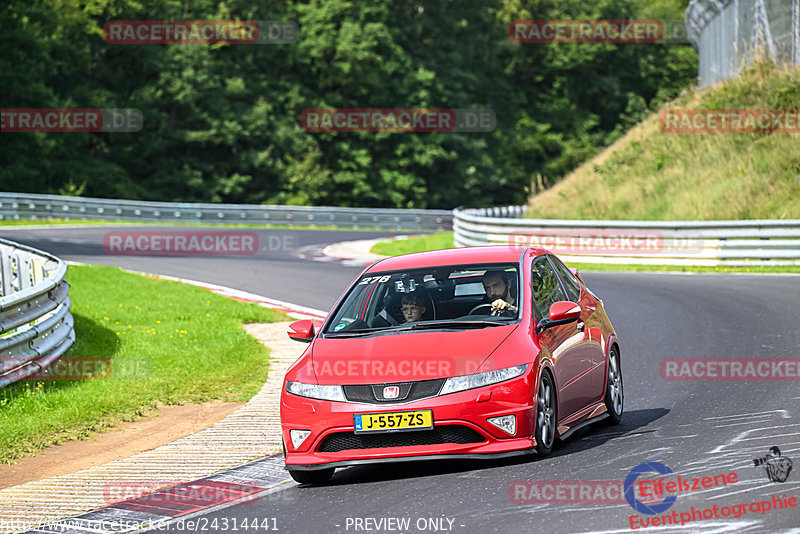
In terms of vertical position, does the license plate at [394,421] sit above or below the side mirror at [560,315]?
below

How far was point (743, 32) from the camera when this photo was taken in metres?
33.9

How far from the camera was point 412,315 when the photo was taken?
896 centimetres

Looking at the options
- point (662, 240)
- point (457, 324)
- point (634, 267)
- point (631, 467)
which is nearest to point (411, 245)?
point (634, 267)

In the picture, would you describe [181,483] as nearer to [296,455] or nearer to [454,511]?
[296,455]

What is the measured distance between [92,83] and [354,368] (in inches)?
2008

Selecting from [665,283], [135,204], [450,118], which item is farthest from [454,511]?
[450,118]

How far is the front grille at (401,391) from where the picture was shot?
7.71m

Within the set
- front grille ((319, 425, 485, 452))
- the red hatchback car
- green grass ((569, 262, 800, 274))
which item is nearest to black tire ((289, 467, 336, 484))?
the red hatchback car

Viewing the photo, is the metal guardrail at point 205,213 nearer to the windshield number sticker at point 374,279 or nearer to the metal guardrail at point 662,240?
the metal guardrail at point 662,240

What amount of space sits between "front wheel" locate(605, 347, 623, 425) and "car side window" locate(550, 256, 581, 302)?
1.89ft

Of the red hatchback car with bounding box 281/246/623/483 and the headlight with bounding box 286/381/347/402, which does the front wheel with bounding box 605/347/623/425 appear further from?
the headlight with bounding box 286/381/347/402

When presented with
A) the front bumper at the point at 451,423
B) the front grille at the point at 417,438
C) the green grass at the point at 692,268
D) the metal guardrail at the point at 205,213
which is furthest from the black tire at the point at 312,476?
the metal guardrail at the point at 205,213

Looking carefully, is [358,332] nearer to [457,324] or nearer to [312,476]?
[457,324]

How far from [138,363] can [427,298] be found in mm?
5406
